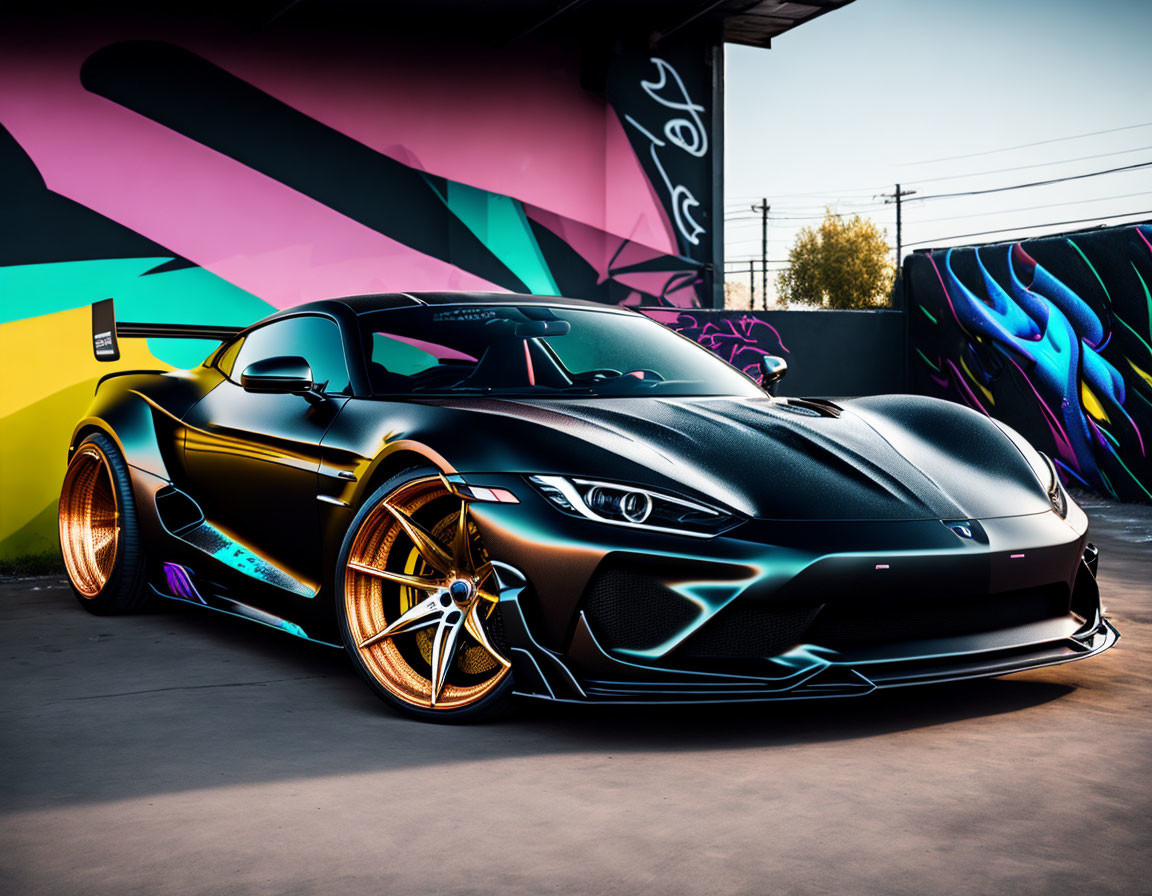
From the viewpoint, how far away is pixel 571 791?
295 centimetres

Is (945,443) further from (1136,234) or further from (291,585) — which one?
(1136,234)

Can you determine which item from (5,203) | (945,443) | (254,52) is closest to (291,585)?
(945,443)

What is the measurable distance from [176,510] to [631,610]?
2.47 metres

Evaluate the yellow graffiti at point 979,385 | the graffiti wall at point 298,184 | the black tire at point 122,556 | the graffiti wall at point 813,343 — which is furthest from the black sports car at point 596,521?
the yellow graffiti at point 979,385

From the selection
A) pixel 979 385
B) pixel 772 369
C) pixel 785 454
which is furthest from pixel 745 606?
pixel 979 385

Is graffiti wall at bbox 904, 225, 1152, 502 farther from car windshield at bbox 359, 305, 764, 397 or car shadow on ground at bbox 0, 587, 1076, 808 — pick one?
car shadow on ground at bbox 0, 587, 1076, 808

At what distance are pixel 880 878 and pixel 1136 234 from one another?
8.88 m

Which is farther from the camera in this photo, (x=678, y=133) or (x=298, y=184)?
(x=678, y=133)

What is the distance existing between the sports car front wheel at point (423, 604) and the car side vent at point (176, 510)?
1288 millimetres

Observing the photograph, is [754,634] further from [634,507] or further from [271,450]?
[271,450]

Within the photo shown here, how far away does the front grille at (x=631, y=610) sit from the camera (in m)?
3.21

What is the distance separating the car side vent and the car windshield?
3.50ft

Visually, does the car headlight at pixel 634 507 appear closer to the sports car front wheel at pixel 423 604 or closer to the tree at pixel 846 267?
the sports car front wheel at pixel 423 604

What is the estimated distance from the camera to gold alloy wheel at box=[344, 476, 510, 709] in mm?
3490
